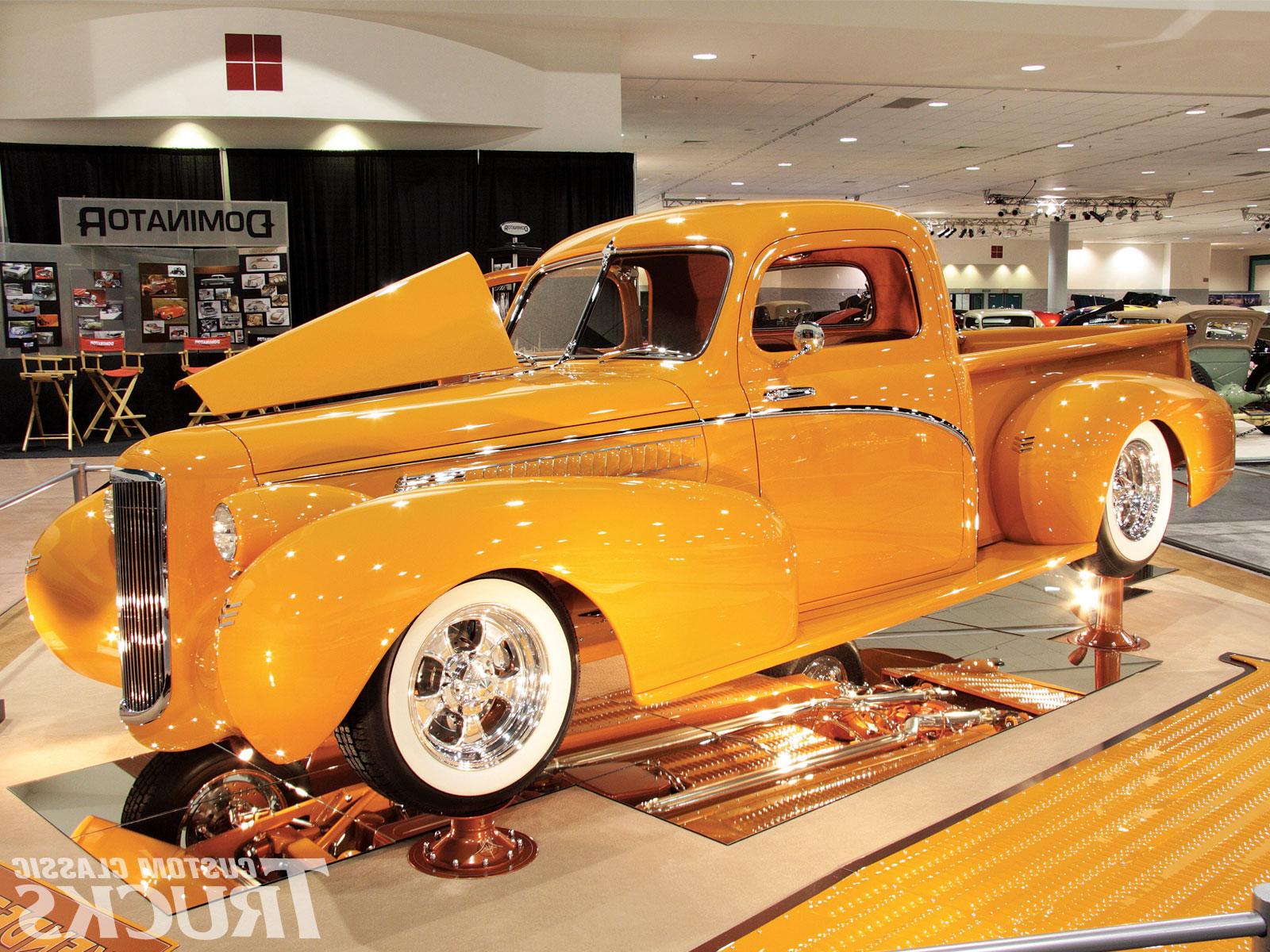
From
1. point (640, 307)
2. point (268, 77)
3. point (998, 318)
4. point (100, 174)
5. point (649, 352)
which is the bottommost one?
point (649, 352)

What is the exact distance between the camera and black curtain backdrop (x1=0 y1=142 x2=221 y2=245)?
405 inches

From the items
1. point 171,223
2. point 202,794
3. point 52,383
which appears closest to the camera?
point 202,794

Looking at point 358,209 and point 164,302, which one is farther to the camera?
point 164,302

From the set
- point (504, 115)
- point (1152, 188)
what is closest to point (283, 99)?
point (504, 115)

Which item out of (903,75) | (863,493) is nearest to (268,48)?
(903,75)

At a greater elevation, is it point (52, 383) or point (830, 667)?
point (52, 383)

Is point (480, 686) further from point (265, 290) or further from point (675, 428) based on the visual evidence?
point (265, 290)

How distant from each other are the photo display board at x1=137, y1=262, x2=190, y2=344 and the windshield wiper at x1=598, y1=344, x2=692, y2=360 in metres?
9.02

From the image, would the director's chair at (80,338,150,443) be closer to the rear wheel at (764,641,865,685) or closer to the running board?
the rear wheel at (764,641,865,685)

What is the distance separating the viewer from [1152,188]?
74.2 feet

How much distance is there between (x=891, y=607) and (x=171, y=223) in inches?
373

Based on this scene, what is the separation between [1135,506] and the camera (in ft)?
14.4

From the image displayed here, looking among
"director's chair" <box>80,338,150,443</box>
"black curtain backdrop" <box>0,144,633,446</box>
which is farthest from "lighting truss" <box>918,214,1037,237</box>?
"director's chair" <box>80,338,150,443</box>

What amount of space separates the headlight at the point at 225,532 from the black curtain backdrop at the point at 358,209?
343 inches
